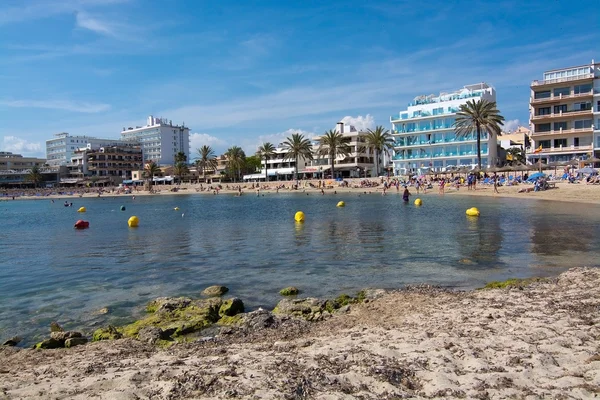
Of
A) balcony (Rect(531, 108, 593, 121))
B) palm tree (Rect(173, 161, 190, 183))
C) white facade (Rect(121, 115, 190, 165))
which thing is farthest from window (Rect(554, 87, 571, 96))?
white facade (Rect(121, 115, 190, 165))

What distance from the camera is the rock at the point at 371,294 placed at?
36.8 feet

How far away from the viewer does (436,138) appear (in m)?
83.0

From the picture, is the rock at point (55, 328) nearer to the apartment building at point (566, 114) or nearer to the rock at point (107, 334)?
the rock at point (107, 334)

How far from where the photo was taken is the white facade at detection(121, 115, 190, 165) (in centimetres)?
15638

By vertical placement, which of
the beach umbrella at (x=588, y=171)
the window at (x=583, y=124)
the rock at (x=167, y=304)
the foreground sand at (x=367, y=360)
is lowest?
the rock at (x=167, y=304)

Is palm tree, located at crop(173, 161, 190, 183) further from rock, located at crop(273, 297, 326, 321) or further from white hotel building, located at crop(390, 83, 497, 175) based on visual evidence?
rock, located at crop(273, 297, 326, 321)

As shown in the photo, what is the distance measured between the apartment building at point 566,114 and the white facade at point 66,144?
447 feet

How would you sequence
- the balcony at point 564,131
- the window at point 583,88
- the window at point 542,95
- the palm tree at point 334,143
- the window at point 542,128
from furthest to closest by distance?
1. the palm tree at point 334,143
2. the window at point 542,128
3. the window at point 542,95
4. the window at point 583,88
5. the balcony at point 564,131

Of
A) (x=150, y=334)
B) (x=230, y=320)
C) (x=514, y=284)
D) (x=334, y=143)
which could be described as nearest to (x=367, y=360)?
(x=230, y=320)

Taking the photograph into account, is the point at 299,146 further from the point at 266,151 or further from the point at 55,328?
the point at 55,328

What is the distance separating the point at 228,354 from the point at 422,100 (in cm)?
8870

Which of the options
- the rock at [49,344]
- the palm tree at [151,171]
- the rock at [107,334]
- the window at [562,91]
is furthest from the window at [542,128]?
the palm tree at [151,171]

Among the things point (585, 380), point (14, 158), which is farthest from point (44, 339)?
point (14, 158)

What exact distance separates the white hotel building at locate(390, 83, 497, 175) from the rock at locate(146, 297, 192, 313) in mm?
72494
